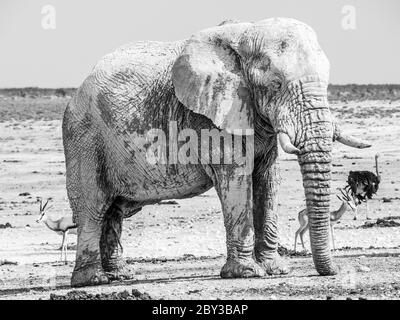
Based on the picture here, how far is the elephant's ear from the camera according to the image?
14.5 meters

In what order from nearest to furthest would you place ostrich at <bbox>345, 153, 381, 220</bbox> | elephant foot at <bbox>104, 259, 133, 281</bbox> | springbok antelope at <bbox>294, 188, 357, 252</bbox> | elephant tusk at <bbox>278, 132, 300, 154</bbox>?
elephant tusk at <bbox>278, 132, 300, 154</bbox> → elephant foot at <bbox>104, 259, 133, 281</bbox> → springbok antelope at <bbox>294, 188, 357, 252</bbox> → ostrich at <bbox>345, 153, 381, 220</bbox>

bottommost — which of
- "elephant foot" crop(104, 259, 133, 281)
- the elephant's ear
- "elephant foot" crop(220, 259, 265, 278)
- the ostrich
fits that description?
the ostrich

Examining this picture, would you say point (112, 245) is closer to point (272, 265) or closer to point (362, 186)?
point (272, 265)

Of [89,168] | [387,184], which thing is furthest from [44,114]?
[89,168]

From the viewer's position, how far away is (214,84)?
48.2ft

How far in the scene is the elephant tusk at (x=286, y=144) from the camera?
1349 centimetres

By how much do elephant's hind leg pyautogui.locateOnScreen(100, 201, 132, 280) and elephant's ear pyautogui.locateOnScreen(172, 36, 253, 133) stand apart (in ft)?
6.57

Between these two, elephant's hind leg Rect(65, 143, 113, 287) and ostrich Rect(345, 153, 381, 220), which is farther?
ostrich Rect(345, 153, 381, 220)

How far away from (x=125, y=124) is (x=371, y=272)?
123 inches

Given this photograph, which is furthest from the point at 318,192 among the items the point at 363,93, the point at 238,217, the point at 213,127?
the point at 363,93

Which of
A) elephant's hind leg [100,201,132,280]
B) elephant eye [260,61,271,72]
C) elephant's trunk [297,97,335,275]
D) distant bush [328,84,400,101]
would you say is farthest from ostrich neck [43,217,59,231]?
distant bush [328,84,400,101]

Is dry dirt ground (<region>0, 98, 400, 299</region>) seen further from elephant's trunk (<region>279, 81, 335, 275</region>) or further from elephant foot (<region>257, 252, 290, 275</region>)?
elephant's trunk (<region>279, 81, 335, 275</region>)
